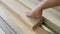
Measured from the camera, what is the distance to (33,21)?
1.17 meters

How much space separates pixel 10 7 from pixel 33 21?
379 mm

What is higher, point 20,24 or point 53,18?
point 53,18

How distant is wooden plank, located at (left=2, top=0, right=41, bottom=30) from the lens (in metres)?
1.15

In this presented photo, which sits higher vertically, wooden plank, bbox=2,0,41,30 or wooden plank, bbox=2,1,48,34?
wooden plank, bbox=2,0,41,30

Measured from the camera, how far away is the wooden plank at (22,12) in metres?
1.15

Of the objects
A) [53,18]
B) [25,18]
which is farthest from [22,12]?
[53,18]

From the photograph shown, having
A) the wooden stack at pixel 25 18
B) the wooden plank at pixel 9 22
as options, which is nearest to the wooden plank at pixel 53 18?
the wooden stack at pixel 25 18

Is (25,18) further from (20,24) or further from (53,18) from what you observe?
(53,18)

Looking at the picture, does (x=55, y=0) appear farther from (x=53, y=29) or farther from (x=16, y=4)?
(x=16, y=4)

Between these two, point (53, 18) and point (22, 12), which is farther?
point (22, 12)

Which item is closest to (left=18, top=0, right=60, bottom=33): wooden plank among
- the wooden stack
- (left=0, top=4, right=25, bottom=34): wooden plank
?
the wooden stack

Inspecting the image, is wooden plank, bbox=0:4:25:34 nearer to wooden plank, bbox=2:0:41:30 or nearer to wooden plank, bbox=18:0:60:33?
wooden plank, bbox=2:0:41:30

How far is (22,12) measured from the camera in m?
1.29

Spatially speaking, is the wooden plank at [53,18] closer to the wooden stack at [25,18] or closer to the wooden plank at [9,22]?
the wooden stack at [25,18]
